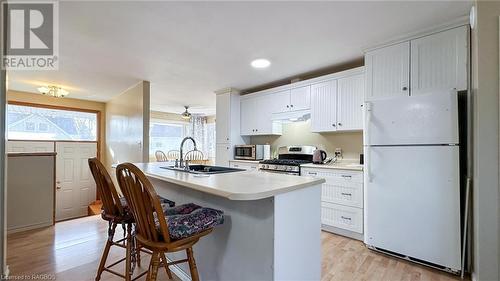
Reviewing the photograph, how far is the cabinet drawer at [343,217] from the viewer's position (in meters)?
2.69

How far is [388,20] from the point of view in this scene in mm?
2021

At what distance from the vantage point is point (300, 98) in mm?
3604

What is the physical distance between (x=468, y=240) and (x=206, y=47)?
3.09 metres

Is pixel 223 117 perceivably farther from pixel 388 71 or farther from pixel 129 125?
pixel 388 71

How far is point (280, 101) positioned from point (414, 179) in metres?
2.28

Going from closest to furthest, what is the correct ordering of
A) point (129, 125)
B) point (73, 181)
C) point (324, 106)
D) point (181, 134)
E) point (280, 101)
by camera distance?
1. point (324, 106)
2. point (280, 101)
3. point (129, 125)
4. point (73, 181)
5. point (181, 134)

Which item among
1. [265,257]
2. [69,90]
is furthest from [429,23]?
[69,90]

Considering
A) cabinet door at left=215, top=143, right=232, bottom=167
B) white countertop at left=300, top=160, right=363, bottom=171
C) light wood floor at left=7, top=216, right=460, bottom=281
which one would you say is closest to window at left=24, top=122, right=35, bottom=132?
light wood floor at left=7, top=216, right=460, bottom=281

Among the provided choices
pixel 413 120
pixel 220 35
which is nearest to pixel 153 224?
pixel 220 35

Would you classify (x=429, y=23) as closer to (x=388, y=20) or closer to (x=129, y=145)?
(x=388, y=20)

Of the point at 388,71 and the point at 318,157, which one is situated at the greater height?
the point at 388,71

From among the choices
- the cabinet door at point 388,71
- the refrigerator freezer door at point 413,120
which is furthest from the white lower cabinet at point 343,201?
the cabinet door at point 388,71

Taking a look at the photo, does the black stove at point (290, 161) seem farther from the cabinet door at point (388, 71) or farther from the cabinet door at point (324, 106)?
the cabinet door at point (388, 71)

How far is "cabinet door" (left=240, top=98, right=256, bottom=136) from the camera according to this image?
4387mm
